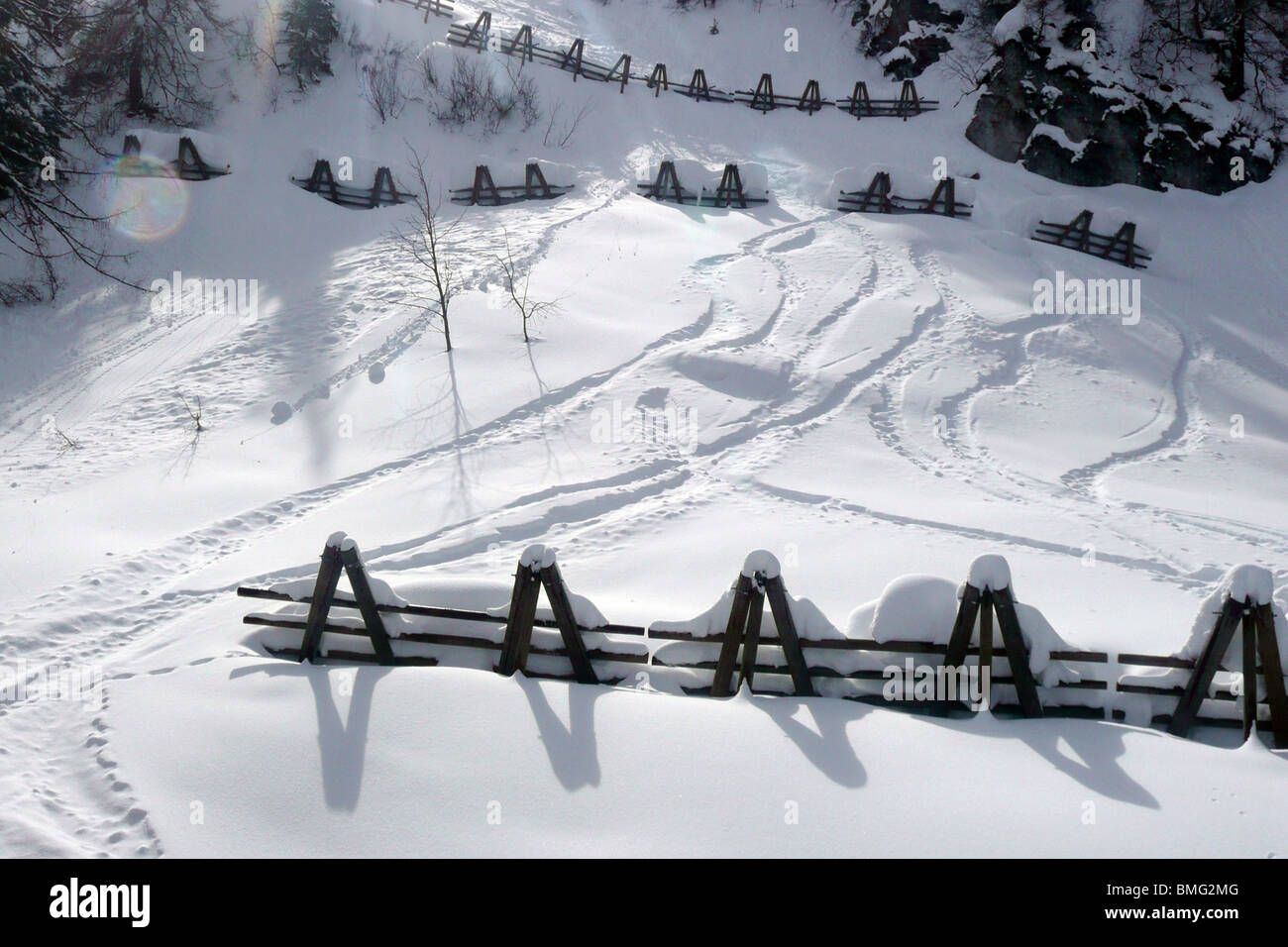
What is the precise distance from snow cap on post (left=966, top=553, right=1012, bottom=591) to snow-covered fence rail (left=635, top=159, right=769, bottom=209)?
17920 mm

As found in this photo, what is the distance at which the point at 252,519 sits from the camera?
32.4 ft

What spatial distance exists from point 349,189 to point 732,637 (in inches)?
773

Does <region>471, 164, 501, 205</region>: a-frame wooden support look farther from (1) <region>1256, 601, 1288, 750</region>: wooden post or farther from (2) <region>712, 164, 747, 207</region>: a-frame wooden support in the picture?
(1) <region>1256, 601, 1288, 750</region>: wooden post

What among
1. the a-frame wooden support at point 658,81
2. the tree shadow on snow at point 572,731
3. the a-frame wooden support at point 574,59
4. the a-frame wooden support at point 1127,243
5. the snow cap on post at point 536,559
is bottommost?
the tree shadow on snow at point 572,731

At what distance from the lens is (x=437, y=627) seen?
663 centimetres

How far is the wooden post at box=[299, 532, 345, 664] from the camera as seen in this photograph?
20.8 feet

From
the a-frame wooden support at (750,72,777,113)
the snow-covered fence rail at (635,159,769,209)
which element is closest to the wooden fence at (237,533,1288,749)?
the snow-covered fence rail at (635,159,769,209)

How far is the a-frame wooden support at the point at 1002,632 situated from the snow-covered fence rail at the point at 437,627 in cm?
228

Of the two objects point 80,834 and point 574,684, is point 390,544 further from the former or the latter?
point 80,834

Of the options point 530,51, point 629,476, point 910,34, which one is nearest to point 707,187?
point 530,51

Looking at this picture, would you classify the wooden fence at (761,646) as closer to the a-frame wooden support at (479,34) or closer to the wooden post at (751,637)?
the wooden post at (751,637)

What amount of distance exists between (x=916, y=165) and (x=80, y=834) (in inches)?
1006

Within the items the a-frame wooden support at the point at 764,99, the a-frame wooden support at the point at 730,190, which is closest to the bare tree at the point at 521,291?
the a-frame wooden support at the point at 730,190

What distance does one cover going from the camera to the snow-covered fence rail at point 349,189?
71.1ft
